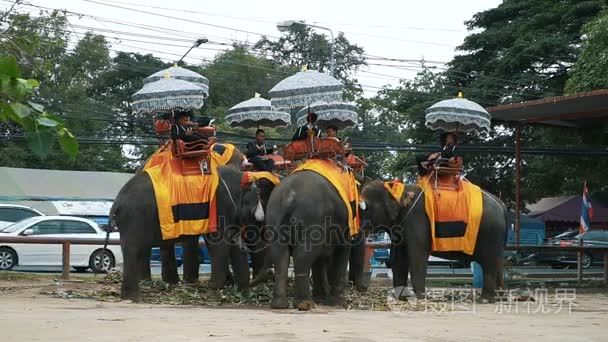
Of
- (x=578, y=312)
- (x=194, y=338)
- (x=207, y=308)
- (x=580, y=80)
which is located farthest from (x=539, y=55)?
(x=194, y=338)

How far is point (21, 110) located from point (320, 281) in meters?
8.81

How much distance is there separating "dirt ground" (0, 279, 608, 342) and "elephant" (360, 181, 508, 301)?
1.33 meters

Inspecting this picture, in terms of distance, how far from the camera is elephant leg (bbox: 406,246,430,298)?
13.8 m

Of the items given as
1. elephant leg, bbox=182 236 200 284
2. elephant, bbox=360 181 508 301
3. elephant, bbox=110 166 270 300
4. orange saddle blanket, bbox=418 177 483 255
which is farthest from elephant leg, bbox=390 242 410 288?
elephant leg, bbox=182 236 200 284

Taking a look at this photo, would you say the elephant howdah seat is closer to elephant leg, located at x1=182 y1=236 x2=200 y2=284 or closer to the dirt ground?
the dirt ground

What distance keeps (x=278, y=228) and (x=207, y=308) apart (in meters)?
1.27

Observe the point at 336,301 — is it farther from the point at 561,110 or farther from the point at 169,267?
the point at 561,110

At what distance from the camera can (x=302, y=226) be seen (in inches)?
471

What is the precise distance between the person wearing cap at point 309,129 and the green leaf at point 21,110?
8.39 m

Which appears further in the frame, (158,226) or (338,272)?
(338,272)

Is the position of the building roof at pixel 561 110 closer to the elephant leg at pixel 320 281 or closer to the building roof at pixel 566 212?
the elephant leg at pixel 320 281

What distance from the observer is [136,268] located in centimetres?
1245

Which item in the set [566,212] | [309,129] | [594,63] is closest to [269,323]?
[309,129]

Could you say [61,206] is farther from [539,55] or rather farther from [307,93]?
[307,93]
